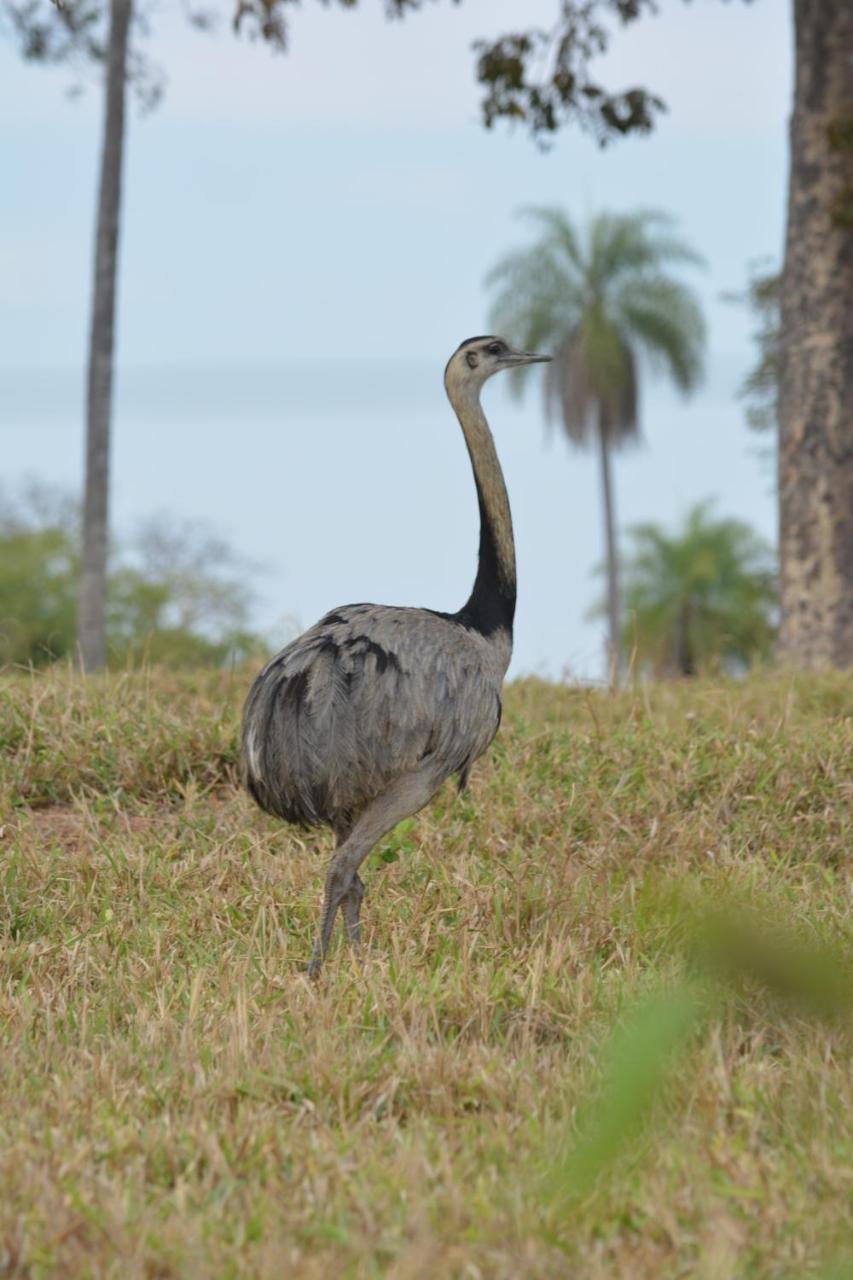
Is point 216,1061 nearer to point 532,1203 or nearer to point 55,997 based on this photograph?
point 55,997

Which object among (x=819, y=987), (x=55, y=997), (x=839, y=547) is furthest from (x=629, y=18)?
(x=819, y=987)

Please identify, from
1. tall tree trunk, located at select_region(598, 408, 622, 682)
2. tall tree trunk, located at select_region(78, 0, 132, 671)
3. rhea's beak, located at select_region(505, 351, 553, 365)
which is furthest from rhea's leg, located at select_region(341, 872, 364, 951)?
tall tree trunk, located at select_region(598, 408, 622, 682)

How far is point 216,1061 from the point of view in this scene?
429 centimetres

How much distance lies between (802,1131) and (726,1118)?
0.21 metres

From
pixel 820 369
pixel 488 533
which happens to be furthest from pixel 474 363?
pixel 820 369

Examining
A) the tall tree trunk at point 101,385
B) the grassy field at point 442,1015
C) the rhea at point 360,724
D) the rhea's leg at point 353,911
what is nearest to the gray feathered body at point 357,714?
the rhea at point 360,724

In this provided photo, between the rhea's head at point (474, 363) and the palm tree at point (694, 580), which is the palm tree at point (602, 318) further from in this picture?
the rhea's head at point (474, 363)

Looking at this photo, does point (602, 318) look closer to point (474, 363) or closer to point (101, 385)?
point (101, 385)

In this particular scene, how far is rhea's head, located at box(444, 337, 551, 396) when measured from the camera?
5.98 meters

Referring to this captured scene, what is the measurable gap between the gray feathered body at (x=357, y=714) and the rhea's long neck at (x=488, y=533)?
328 mm

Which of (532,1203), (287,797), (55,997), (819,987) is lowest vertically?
(55,997)

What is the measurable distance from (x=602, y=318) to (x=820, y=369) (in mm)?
26386

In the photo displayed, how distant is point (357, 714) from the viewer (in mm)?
5117

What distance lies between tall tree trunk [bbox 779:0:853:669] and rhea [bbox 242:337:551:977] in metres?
8.98
